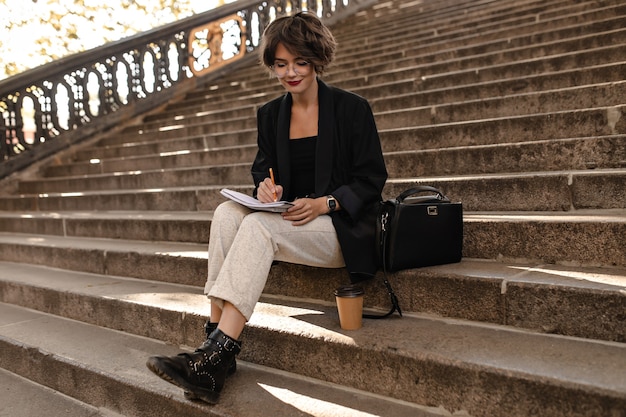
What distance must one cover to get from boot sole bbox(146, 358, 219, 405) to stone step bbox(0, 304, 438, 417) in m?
0.05

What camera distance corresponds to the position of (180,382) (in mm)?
2045

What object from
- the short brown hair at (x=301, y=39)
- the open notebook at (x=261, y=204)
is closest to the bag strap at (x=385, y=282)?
the open notebook at (x=261, y=204)

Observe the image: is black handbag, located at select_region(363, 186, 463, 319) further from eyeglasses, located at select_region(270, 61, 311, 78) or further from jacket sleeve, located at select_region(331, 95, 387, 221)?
eyeglasses, located at select_region(270, 61, 311, 78)

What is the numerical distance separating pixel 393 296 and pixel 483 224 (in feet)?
2.09

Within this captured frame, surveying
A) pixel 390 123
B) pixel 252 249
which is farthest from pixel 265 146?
pixel 390 123

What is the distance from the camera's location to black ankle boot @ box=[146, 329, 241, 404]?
2025 millimetres

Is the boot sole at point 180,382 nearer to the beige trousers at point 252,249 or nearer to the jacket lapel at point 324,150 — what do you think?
the beige trousers at point 252,249

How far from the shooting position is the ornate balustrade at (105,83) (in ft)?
21.3

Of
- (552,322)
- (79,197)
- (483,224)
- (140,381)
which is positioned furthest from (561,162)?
(79,197)

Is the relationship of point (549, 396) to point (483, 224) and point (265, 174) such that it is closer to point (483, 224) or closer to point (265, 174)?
point (483, 224)

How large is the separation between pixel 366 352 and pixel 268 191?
91 cm

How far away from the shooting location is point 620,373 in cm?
171

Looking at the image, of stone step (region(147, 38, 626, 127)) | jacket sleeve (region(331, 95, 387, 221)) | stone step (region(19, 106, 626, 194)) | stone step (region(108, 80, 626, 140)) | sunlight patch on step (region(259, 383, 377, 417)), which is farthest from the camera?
stone step (region(147, 38, 626, 127))

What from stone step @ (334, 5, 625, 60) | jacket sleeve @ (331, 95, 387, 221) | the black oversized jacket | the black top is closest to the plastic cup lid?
the black oversized jacket
